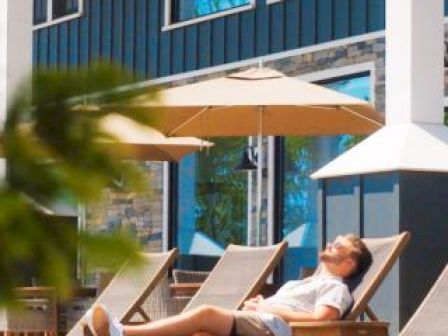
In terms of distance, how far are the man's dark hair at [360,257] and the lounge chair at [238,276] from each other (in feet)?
3.08

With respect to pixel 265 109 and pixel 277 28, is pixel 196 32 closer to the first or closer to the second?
pixel 277 28

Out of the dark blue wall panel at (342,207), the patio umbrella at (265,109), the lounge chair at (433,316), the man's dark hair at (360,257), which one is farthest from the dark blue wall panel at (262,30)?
the lounge chair at (433,316)

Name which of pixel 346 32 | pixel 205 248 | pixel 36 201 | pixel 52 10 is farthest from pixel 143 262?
pixel 52 10

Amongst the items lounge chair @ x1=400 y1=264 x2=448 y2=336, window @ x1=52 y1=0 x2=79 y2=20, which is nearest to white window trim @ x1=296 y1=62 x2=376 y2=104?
window @ x1=52 y1=0 x2=79 y2=20

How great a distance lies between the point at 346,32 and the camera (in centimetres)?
1367

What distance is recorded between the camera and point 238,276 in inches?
364

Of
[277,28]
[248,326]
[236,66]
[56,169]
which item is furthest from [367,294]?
[236,66]

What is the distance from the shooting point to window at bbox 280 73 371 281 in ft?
45.6

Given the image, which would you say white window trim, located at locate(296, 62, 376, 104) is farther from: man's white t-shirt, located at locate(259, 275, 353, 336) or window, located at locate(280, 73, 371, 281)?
man's white t-shirt, located at locate(259, 275, 353, 336)

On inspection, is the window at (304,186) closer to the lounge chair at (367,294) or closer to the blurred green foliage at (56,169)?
the lounge chair at (367,294)

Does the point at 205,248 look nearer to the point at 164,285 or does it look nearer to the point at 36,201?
the point at 164,285

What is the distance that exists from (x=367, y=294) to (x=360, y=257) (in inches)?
15.0

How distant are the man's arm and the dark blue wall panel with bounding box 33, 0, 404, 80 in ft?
18.2

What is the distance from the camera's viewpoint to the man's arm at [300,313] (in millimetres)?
7617
